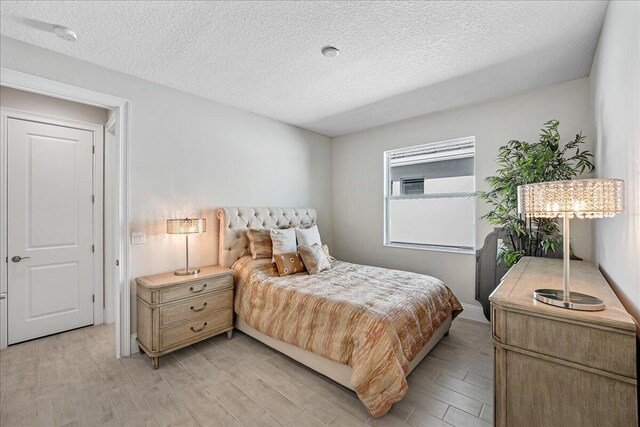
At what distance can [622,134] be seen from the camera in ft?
4.94

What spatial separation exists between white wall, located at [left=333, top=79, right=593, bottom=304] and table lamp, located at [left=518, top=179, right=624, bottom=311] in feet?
6.54

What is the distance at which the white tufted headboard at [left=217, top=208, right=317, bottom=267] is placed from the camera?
10.5 feet

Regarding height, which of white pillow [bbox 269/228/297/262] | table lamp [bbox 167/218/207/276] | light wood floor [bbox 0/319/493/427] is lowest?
light wood floor [bbox 0/319/493/427]

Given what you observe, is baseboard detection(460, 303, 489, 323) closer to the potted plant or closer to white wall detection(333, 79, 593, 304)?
white wall detection(333, 79, 593, 304)

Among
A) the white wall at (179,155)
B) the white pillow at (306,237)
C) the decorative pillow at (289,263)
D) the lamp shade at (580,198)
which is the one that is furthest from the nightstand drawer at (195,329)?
the lamp shade at (580,198)

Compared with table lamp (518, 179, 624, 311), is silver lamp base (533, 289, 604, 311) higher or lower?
lower

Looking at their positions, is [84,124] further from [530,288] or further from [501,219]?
[501,219]

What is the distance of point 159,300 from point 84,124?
7.85 ft

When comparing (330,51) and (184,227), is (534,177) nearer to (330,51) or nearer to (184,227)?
(330,51)

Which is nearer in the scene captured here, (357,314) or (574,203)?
(574,203)

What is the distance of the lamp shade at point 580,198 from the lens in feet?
3.91

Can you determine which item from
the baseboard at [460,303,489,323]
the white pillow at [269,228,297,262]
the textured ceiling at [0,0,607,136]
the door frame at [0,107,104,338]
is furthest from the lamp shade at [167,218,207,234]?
the baseboard at [460,303,489,323]

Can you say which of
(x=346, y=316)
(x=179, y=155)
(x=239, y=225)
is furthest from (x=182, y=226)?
(x=346, y=316)

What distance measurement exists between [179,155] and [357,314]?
8.16 ft
